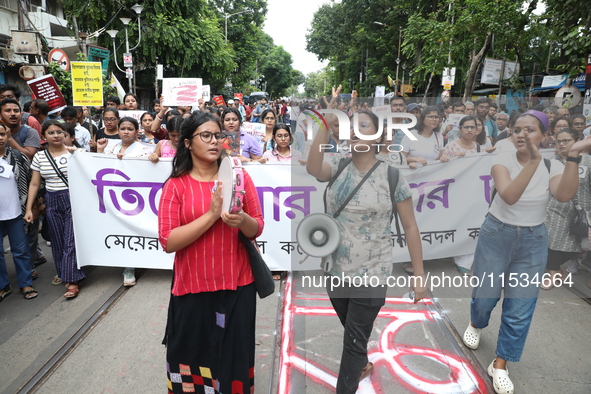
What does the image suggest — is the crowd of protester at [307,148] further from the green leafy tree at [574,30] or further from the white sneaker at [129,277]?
the green leafy tree at [574,30]

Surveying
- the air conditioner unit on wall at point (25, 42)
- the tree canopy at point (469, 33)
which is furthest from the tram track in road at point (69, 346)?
the air conditioner unit on wall at point (25, 42)

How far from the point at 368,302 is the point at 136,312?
7.91 ft

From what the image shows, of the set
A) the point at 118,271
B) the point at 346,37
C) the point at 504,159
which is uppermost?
the point at 346,37

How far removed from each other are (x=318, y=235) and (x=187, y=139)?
33.2 inches

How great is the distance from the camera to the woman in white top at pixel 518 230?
7.49 ft

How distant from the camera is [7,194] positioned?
3795mm

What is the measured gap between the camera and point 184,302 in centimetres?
210

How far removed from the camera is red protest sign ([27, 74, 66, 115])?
621cm

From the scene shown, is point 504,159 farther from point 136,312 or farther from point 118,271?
point 118,271

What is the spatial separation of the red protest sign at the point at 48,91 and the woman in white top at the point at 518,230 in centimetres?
644

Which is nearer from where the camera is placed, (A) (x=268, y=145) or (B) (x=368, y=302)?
(B) (x=368, y=302)

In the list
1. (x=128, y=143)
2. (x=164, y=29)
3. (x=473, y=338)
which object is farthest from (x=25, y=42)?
(x=473, y=338)

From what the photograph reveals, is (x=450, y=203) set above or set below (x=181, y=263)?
above

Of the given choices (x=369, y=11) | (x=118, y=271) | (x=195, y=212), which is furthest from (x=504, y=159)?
(x=369, y=11)
